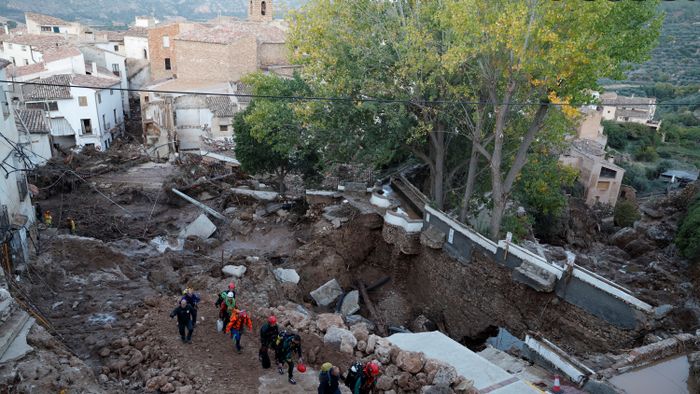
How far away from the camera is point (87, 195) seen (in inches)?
1019

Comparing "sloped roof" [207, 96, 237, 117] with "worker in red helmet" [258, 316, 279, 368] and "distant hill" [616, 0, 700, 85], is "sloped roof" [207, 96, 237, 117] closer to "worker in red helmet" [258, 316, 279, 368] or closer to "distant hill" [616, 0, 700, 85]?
"worker in red helmet" [258, 316, 279, 368]

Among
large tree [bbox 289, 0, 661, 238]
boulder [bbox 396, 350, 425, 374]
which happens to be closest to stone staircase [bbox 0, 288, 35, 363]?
boulder [bbox 396, 350, 425, 374]

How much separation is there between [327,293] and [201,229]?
7018mm

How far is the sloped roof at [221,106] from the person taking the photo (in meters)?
37.7

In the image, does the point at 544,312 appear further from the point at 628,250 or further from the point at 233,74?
the point at 233,74

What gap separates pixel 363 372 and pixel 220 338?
3670 mm

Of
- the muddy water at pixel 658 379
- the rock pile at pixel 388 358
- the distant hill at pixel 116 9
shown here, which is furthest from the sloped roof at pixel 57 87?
the distant hill at pixel 116 9

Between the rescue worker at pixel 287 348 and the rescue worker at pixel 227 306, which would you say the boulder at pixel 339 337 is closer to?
the rescue worker at pixel 287 348

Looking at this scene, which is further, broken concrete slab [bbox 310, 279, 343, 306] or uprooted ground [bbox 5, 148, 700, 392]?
broken concrete slab [bbox 310, 279, 343, 306]

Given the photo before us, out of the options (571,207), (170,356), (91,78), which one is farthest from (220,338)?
(91,78)

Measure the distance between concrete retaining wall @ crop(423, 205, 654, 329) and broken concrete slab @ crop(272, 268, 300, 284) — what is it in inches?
204

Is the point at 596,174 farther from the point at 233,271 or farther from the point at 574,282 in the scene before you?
the point at 233,271

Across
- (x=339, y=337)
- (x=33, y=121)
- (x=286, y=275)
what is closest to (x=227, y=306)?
(x=339, y=337)

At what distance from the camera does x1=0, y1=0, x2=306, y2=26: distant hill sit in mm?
123325
